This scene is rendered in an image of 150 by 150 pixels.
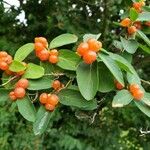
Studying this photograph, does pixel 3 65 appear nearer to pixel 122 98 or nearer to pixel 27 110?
pixel 27 110

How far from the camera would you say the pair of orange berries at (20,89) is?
1.22 m

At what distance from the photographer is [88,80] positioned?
1210 mm

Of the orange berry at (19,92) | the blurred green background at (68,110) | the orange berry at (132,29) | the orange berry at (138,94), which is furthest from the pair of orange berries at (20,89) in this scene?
the blurred green background at (68,110)

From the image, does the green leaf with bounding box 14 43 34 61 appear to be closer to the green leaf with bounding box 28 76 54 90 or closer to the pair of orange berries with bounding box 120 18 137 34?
the green leaf with bounding box 28 76 54 90

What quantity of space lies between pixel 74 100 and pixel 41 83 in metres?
0.11

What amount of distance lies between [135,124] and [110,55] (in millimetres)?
2001

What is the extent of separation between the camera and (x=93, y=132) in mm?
3160

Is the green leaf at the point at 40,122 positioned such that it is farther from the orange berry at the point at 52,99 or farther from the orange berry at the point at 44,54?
the orange berry at the point at 44,54

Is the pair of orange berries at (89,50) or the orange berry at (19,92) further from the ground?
the pair of orange berries at (89,50)

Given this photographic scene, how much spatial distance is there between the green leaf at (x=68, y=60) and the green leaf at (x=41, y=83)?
2.1 inches

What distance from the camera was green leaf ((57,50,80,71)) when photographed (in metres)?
1.24

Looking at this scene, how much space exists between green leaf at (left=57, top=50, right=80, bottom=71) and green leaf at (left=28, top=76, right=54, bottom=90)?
54 millimetres

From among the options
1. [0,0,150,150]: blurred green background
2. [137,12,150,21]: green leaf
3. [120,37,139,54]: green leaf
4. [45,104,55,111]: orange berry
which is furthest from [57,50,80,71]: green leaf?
[0,0,150,150]: blurred green background

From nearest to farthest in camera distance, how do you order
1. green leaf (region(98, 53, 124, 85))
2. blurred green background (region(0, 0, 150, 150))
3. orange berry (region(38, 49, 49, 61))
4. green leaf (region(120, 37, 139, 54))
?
green leaf (region(98, 53, 124, 85)), orange berry (region(38, 49, 49, 61)), green leaf (region(120, 37, 139, 54)), blurred green background (region(0, 0, 150, 150))
